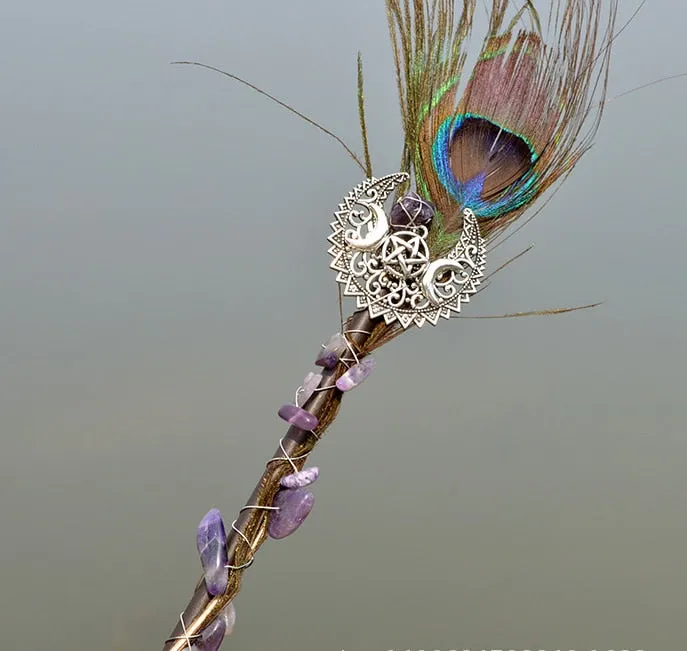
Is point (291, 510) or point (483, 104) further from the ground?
point (483, 104)

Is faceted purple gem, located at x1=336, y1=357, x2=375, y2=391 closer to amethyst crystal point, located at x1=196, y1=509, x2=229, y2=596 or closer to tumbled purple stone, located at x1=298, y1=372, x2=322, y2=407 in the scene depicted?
tumbled purple stone, located at x1=298, y1=372, x2=322, y2=407

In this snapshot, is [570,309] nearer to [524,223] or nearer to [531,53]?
[524,223]

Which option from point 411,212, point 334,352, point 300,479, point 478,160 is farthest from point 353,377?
point 478,160

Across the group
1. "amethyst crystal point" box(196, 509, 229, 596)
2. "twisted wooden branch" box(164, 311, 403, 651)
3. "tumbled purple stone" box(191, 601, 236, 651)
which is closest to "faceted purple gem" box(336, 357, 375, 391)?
"twisted wooden branch" box(164, 311, 403, 651)

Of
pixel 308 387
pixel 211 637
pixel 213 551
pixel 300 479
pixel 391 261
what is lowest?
pixel 211 637

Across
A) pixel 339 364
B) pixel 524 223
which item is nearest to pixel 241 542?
pixel 339 364

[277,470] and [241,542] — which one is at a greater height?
[277,470]

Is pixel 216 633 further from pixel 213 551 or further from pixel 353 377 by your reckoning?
pixel 353 377
